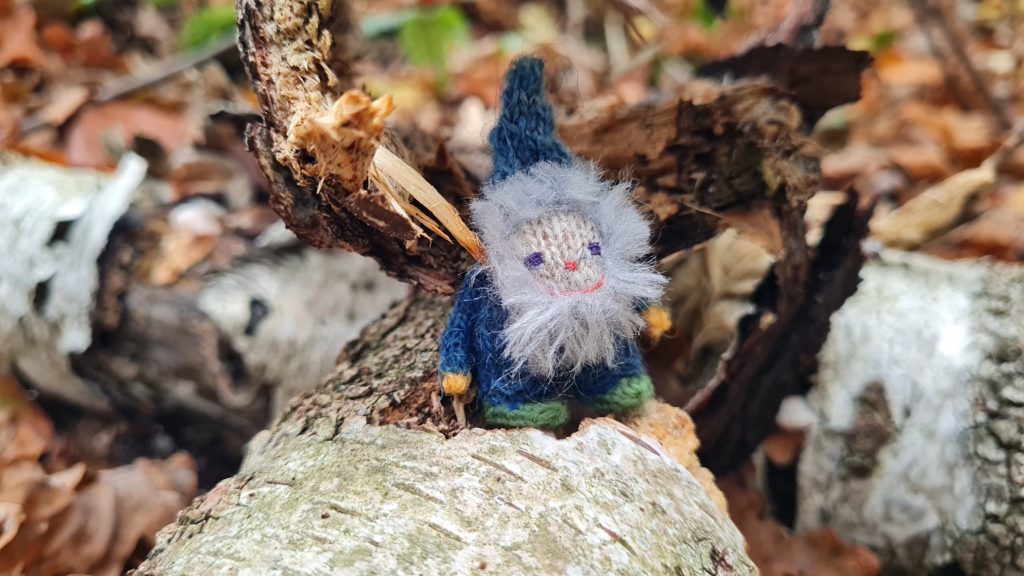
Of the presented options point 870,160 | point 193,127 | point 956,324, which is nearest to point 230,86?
point 193,127

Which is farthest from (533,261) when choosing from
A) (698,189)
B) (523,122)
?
(698,189)

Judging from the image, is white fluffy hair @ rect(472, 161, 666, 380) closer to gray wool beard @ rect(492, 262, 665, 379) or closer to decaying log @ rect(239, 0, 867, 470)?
gray wool beard @ rect(492, 262, 665, 379)

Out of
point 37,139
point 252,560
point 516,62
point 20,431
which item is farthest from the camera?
point 37,139

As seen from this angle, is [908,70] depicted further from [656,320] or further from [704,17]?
[656,320]

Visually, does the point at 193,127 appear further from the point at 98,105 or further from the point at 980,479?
the point at 980,479

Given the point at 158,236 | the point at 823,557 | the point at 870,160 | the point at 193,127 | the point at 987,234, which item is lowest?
the point at 823,557

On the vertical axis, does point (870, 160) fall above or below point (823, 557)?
above

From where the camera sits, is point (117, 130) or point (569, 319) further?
point (117, 130)
